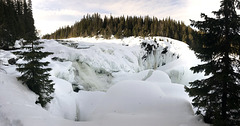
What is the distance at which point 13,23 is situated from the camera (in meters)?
25.1

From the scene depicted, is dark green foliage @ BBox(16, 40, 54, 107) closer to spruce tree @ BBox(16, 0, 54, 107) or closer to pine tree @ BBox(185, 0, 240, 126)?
spruce tree @ BBox(16, 0, 54, 107)

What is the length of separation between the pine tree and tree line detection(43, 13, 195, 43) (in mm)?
39632

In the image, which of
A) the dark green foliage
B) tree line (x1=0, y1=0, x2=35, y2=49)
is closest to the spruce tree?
the dark green foliage

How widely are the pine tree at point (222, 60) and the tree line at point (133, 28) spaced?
130 ft

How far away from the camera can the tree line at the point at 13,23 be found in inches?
652

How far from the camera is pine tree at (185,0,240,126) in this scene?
172 inches

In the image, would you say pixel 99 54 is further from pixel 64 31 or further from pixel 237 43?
pixel 64 31

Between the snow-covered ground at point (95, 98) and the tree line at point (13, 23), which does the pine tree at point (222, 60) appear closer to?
the snow-covered ground at point (95, 98)

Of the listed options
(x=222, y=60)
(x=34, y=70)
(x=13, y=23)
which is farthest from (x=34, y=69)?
(x=13, y=23)

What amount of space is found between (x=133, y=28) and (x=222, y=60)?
47369 mm

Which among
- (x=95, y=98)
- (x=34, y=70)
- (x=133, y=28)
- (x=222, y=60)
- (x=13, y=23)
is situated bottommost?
(x=95, y=98)

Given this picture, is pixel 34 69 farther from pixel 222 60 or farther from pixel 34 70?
pixel 222 60

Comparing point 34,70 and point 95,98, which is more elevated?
point 34,70

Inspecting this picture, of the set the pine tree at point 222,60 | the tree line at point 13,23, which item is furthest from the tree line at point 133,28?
the pine tree at point 222,60
